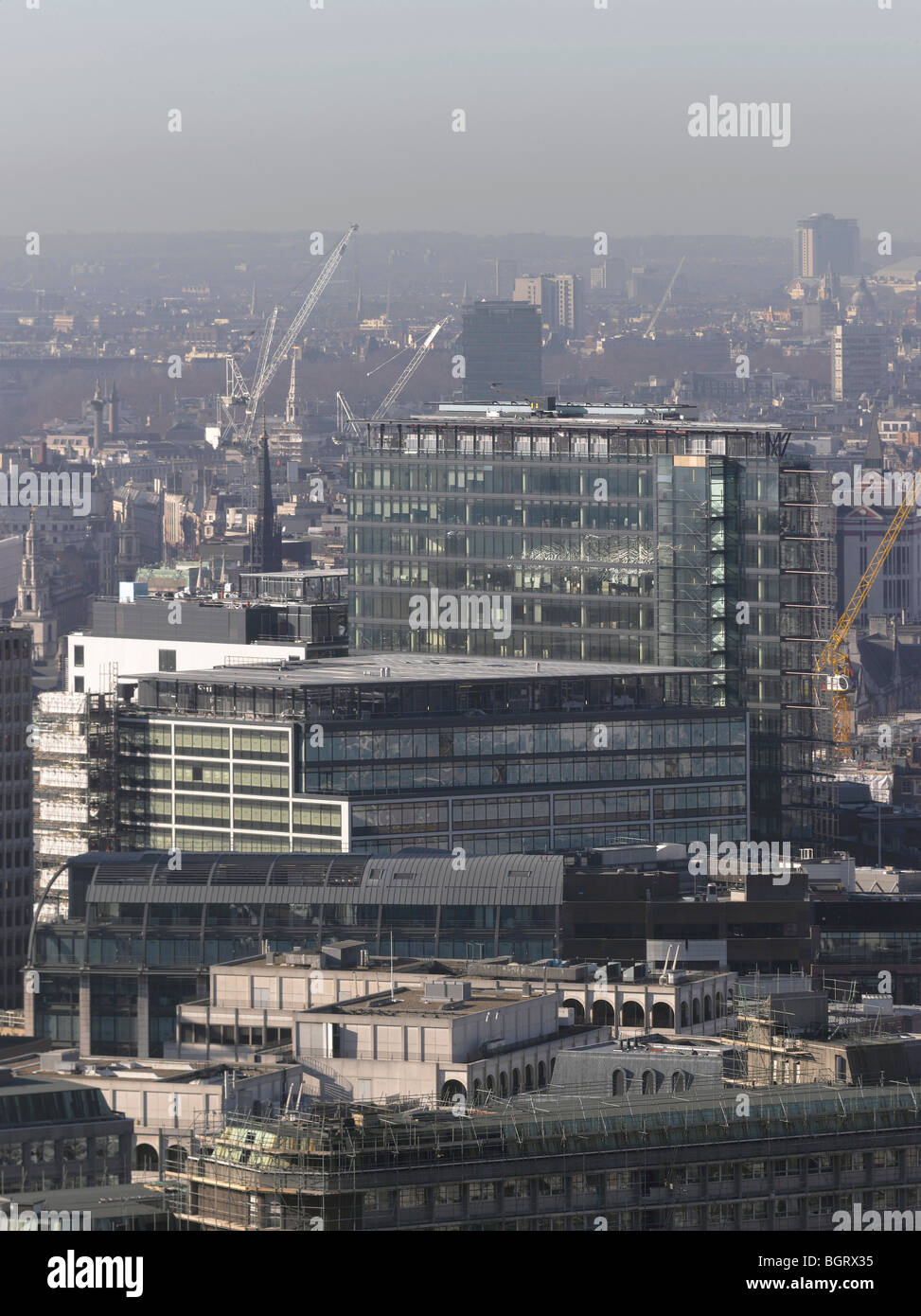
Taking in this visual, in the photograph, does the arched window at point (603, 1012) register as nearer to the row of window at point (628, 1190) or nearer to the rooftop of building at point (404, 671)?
the row of window at point (628, 1190)

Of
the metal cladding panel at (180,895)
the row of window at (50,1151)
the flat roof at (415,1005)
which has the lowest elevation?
the row of window at (50,1151)

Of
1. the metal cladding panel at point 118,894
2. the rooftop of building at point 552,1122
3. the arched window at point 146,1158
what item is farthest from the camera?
the metal cladding panel at point 118,894

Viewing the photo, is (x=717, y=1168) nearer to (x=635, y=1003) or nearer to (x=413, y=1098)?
(x=413, y=1098)

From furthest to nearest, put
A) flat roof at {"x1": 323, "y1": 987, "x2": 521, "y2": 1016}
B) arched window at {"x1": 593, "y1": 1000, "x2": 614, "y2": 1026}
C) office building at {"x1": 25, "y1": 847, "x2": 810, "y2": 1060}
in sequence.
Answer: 1. office building at {"x1": 25, "y1": 847, "x2": 810, "y2": 1060}
2. arched window at {"x1": 593, "y1": 1000, "x2": 614, "y2": 1026}
3. flat roof at {"x1": 323, "y1": 987, "x2": 521, "y2": 1016}

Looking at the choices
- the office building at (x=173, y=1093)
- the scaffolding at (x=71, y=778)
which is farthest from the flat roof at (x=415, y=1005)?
the scaffolding at (x=71, y=778)

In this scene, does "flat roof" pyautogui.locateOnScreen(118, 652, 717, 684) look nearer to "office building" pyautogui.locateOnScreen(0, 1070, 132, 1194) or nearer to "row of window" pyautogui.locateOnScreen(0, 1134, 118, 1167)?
"office building" pyautogui.locateOnScreen(0, 1070, 132, 1194)

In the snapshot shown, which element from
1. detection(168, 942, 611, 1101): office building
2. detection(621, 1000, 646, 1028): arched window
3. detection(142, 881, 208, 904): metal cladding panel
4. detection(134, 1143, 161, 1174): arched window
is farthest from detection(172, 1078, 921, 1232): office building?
detection(142, 881, 208, 904): metal cladding panel
